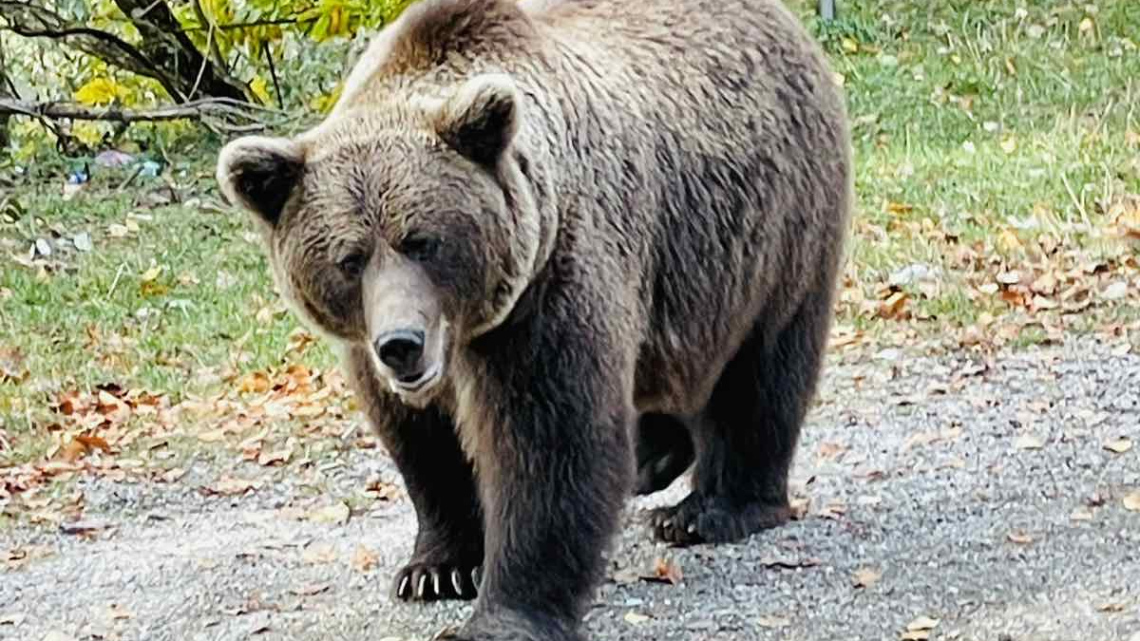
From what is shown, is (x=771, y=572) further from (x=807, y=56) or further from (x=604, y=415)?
(x=807, y=56)

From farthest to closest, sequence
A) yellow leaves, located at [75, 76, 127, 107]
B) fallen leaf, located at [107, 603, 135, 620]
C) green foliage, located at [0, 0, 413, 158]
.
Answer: yellow leaves, located at [75, 76, 127, 107] → green foliage, located at [0, 0, 413, 158] → fallen leaf, located at [107, 603, 135, 620]

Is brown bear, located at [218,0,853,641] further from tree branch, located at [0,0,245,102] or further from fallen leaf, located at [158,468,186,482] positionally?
tree branch, located at [0,0,245,102]

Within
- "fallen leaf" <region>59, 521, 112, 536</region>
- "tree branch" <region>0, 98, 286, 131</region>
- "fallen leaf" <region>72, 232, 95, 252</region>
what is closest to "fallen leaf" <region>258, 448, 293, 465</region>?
"fallen leaf" <region>59, 521, 112, 536</region>

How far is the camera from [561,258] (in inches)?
188

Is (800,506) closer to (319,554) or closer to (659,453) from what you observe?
(659,453)

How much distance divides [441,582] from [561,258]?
996 mm

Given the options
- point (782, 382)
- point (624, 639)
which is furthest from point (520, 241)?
point (782, 382)

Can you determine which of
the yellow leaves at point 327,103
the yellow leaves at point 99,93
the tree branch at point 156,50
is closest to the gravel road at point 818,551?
the yellow leaves at point 327,103

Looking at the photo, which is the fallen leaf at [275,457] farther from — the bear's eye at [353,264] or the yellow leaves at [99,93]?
the yellow leaves at [99,93]

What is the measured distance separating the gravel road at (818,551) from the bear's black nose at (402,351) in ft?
3.10

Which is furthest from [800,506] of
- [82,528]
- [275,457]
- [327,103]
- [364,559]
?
[327,103]

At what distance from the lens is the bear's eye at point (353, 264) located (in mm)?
4391

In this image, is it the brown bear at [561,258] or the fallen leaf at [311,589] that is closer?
the brown bear at [561,258]

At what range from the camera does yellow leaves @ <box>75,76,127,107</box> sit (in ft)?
40.5
